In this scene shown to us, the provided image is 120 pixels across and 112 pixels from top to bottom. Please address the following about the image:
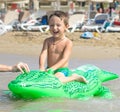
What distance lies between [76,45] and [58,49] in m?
6.40

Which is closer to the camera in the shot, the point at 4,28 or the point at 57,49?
the point at 57,49

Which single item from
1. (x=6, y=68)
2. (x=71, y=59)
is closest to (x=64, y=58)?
(x=6, y=68)

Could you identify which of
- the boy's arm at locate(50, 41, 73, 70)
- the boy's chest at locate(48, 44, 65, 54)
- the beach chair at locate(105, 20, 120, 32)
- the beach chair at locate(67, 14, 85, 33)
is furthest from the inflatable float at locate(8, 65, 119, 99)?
the beach chair at locate(67, 14, 85, 33)

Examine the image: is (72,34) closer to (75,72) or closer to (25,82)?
(75,72)

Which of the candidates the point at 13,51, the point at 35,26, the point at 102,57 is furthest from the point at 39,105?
the point at 35,26

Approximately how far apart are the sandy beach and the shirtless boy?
A: 486 centimetres

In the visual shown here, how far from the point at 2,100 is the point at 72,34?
28.5ft

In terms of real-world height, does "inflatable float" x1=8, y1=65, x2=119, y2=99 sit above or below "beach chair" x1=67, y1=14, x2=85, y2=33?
above

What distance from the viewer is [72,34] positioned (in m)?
14.1

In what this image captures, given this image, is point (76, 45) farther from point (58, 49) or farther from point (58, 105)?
point (58, 105)

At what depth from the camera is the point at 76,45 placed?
12383mm

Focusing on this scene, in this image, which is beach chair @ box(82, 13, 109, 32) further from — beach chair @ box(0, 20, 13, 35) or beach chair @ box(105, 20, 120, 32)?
beach chair @ box(0, 20, 13, 35)

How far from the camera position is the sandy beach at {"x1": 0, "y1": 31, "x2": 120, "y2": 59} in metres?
11.2

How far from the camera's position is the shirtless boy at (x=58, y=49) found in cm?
576
